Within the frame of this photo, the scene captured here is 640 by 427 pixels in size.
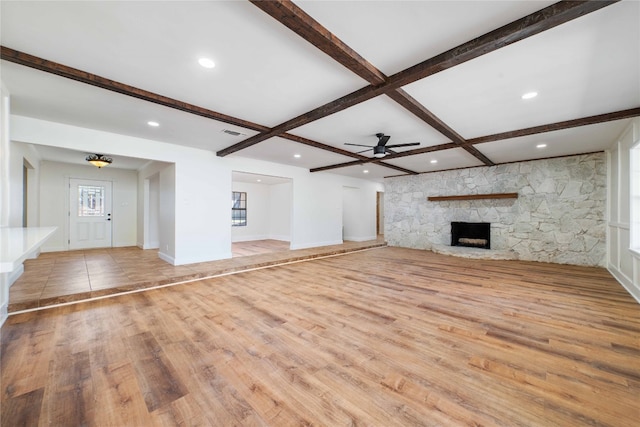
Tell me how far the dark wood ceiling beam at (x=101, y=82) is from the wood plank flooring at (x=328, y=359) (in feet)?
8.26

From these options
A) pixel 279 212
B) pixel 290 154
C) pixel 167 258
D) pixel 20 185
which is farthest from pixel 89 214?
pixel 290 154

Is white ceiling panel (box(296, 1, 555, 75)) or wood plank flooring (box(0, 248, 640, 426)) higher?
white ceiling panel (box(296, 1, 555, 75))

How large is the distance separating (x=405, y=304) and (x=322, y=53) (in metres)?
2.96

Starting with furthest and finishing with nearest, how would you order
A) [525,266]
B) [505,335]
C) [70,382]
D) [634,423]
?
1. [525,266]
2. [505,335]
3. [70,382]
4. [634,423]

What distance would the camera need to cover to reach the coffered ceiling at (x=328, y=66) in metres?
1.73

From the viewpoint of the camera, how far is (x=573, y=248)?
18.2ft

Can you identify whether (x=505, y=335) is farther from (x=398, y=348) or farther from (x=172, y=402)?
(x=172, y=402)

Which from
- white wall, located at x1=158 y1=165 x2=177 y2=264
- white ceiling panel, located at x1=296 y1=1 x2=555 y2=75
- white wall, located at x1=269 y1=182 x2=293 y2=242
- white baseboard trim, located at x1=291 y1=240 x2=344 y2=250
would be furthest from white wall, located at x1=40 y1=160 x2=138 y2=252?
white ceiling panel, located at x1=296 y1=1 x2=555 y2=75

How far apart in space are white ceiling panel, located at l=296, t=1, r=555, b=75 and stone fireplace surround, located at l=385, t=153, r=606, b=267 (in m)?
5.63

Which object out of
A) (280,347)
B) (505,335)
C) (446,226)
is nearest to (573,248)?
(446,226)

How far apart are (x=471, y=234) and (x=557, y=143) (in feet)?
9.85

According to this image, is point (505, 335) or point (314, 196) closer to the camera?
point (505, 335)

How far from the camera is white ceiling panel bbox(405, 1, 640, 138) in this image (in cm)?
191

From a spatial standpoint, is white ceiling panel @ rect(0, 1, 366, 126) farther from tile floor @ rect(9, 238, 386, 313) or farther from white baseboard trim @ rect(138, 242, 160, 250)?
white baseboard trim @ rect(138, 242, 160, 250)
